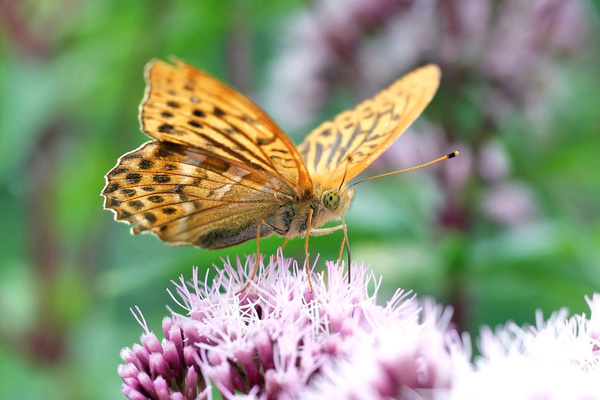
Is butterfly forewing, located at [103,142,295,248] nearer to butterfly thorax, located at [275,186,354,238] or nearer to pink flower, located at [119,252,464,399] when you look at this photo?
butterfly thorax, located at [275,186,354,238]

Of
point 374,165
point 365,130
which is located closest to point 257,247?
point 365,130

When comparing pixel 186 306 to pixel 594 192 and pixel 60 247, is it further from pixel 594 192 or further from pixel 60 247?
pixel 594 192

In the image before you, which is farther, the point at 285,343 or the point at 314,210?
the point at 314,210

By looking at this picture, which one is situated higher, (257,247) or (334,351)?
(257,247)

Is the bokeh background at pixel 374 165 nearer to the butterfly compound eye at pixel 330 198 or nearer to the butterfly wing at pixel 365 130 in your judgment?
the butterfly wing at pixel 365 130

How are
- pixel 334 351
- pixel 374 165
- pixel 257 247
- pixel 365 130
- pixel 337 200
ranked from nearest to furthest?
pixel 334 351, pixel 257 247, pixel 337 200, pixel 365 130, pixel 374 165

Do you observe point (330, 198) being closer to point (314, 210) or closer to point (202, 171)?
point (314, 210)
